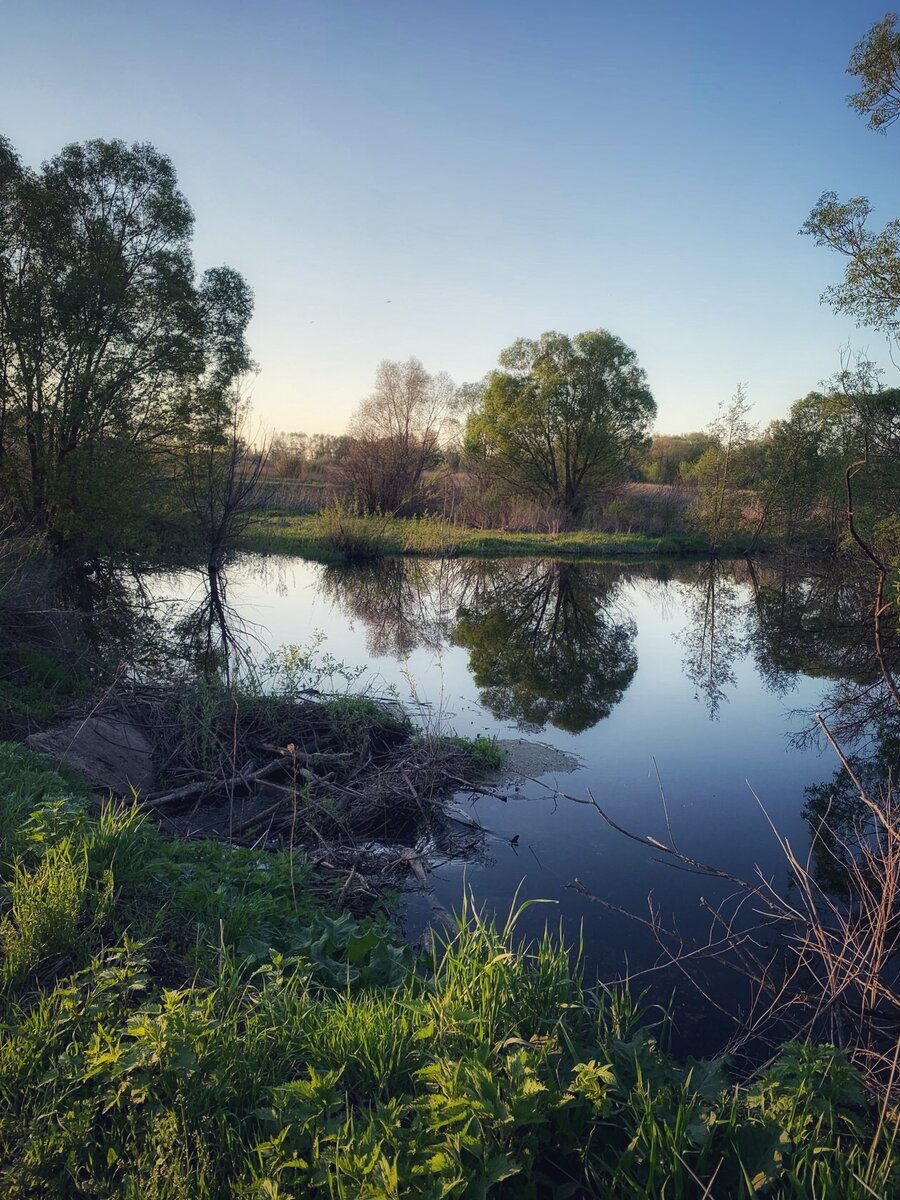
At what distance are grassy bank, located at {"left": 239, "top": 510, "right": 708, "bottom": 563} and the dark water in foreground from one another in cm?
195

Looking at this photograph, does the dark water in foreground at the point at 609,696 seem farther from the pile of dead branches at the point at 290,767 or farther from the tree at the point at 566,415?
the tree at the point at 566,415

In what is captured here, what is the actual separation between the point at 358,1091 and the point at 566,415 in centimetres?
3886

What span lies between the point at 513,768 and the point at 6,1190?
20.3ft

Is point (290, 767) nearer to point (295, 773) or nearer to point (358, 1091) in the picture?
point (295, 773)

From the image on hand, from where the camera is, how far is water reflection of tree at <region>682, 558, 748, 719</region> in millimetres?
13289

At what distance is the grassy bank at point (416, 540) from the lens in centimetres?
2883

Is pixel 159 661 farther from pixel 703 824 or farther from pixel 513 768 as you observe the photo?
pixel 703 824

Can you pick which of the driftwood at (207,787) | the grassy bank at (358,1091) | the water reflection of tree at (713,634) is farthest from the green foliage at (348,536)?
the grassy bank at (358,1091)

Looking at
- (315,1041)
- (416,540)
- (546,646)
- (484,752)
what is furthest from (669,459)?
(315,1041)

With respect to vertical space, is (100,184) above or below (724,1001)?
above

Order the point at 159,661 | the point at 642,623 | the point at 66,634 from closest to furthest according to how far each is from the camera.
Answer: the point at 66,634, the point at 159,661, the point at 642,623

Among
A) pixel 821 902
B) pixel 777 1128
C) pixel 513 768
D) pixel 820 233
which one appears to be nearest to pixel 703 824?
pixel 821 902

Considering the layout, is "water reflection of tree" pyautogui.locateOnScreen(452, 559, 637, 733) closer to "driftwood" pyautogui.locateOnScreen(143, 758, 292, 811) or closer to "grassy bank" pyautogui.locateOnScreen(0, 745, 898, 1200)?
"driftwood" pyautogui.locateOnScreen(143, 758, 292, 811)

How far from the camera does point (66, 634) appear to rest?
30.1 feet
